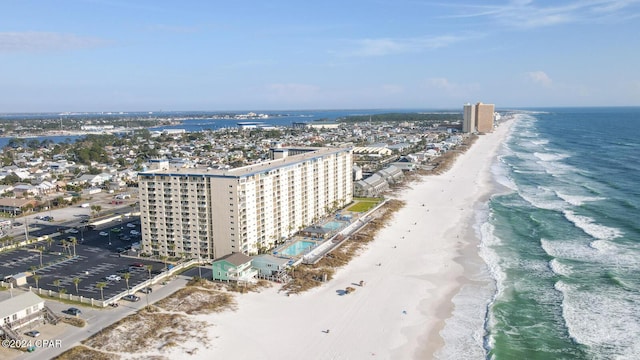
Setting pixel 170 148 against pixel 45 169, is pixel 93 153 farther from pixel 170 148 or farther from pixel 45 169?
pixel 170 148

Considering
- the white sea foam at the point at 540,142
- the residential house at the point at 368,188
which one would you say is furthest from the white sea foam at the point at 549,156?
the residential house at the point at 368,188

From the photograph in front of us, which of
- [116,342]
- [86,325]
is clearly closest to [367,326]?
[116,342]

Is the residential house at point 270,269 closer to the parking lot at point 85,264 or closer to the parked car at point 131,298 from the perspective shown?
the parking lot at point 85,264

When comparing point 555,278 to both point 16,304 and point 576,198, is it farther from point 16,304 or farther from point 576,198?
point 16,304

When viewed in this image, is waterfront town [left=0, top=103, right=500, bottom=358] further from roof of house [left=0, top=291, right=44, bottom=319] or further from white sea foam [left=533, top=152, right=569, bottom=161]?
white sea foam [left=533, top=152, right=569, bottom=161]

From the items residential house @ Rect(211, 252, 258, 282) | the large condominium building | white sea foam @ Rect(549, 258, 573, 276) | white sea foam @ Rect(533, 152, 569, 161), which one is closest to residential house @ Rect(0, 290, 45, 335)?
residential house @ Rect(211, 252, 258, 282)

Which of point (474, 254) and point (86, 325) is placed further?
point (474, 254)
